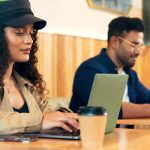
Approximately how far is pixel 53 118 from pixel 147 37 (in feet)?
11.0

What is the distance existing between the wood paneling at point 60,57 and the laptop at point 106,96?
1.60 metres

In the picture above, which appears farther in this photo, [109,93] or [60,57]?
[60,57]

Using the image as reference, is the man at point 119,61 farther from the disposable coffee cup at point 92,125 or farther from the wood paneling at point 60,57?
the disposable coffee cup at point 92,125

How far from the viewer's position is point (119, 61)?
3.25 m

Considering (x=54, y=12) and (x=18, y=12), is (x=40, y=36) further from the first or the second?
(x=18, y=12)

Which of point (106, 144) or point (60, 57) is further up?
point (106, 144)

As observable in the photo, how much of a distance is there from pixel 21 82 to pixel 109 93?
1.92 feet

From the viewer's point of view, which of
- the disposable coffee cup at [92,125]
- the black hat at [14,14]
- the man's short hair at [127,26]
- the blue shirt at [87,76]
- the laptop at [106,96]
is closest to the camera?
the disposable coffee cup at [92,125]

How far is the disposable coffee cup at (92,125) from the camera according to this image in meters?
1.31

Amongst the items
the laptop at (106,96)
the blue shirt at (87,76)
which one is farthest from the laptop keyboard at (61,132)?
the blue shirt at (87,76)

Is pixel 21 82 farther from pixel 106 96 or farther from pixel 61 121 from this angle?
pixel 106 96

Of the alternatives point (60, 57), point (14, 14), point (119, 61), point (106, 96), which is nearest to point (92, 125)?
point (106, 96)

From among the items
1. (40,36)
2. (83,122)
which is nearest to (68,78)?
(40,36)

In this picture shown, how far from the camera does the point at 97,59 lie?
3.06 m
